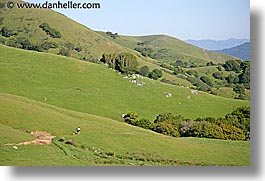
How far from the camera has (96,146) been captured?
10062mm

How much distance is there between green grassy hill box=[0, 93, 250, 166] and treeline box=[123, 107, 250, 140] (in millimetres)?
480

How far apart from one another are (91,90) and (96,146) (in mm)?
6499

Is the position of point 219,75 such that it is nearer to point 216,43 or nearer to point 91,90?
point 91,90

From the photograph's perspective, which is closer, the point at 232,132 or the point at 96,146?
the point at 96,146

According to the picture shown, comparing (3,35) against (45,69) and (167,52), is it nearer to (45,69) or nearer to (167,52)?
(45,69)

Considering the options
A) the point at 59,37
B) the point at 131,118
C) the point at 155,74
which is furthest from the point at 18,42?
the point at 131,118

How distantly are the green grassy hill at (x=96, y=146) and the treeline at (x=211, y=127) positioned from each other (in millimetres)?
480

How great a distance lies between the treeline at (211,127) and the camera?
36.4 ft

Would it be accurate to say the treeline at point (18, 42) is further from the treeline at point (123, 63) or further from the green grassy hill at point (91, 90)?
the green grassy hill at point (91, 90)

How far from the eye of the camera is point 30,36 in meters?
27.4

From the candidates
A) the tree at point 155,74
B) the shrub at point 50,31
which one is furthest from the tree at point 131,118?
the shrub at point 50,31

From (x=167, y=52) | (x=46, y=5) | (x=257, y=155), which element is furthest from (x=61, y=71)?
(x=167, y=52)

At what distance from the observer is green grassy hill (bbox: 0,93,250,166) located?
9672mm

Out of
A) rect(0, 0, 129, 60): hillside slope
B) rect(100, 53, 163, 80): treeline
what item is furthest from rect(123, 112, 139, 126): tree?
rect(0, 0, 129, 60): hillside slope
